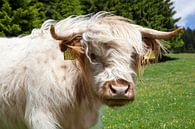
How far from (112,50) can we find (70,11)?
39835 millimetres

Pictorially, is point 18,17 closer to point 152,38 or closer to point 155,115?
point 155,115

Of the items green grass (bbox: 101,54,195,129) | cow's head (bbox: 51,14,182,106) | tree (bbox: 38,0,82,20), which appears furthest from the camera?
tree (bbox: 38,0,82,20)

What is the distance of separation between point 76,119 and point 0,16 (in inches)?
1153

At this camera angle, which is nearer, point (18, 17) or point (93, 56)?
point (93, 56)

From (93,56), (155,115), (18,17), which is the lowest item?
(155,115)

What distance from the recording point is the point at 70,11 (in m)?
45.0

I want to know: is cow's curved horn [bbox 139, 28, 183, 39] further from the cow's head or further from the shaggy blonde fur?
the shaggy blonde fur

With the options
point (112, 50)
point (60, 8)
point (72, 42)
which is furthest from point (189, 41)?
point (112, 50)

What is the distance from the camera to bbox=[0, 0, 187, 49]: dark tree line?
33.8m

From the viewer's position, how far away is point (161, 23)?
5441cm

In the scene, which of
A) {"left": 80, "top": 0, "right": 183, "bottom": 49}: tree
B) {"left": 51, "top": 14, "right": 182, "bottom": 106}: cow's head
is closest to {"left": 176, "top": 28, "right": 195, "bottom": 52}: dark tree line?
{"left": 80, "top": 0, "right": 183, "bottom": 49}: tree

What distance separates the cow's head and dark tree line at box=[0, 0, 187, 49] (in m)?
20.8

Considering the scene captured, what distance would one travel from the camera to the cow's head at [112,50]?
5359 mm

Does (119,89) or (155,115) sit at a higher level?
(119,89)
